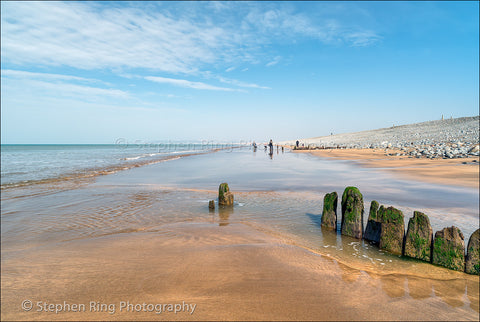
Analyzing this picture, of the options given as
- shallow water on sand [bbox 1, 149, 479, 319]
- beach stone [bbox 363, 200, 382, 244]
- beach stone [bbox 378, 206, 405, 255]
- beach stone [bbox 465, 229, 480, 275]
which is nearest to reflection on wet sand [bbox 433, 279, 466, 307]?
shallow water on sand [bbox 1, 149, 479, 319]

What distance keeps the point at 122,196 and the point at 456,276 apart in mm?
11480

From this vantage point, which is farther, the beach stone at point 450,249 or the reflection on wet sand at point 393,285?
the beach stone at point 450,249

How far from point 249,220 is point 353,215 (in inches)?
116

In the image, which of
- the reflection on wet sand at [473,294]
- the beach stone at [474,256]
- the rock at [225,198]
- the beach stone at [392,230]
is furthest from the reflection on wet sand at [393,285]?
the rock at [225,198]

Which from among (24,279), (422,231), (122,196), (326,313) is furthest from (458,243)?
(122,196)

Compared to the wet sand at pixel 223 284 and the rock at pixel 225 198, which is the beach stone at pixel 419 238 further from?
the rock at pixel 225 198

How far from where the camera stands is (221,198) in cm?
923

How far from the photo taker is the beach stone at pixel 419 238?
4777 millimetres

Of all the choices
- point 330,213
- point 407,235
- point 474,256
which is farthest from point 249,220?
point 474,256

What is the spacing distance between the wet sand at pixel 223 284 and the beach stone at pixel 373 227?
157 cm

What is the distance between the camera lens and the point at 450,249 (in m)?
4.50

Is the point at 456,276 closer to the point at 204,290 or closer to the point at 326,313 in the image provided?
the point at 326,313

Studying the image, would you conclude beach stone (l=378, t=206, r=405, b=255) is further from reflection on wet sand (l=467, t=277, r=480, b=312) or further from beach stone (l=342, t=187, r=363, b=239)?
reflection on wet sand (l=467, t=277, r=480, b=312)

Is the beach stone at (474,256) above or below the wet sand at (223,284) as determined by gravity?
above
